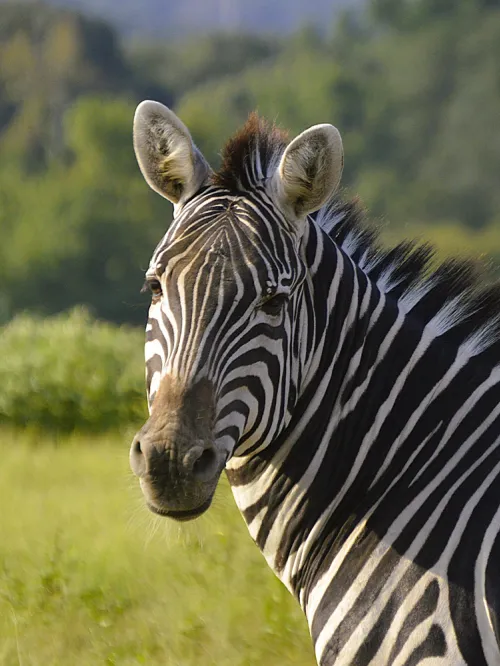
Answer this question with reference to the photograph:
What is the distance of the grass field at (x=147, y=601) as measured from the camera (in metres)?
5.78

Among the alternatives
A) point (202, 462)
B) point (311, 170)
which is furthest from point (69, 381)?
point (202, 462)

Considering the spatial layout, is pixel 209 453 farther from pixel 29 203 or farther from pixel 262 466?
pixel 29 203

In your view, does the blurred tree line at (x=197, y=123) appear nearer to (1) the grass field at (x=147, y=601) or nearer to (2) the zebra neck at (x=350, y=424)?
(1) the grass field at (x=147, y=601)

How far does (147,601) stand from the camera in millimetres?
6703

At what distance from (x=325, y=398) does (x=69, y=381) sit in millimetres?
11700

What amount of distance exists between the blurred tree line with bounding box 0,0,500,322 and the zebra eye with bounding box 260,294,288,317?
40.5m

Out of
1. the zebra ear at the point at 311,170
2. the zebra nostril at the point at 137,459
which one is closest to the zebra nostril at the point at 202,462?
the zebra nostril at the point at 137,459

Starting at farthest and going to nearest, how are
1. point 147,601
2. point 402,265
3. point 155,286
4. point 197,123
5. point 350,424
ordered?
point 197,123 < point 147,601 < point 402,265 < point 350,424 < point 155,286

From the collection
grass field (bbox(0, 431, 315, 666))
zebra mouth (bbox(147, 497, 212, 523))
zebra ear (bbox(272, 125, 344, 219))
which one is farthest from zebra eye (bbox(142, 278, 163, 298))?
grass field (bbox(0, 431, 315, 666))

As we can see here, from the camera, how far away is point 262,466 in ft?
12.7

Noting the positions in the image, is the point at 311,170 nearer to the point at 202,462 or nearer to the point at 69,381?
the point at 202,462

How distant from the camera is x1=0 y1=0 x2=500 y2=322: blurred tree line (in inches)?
2354

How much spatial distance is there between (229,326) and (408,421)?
76cm

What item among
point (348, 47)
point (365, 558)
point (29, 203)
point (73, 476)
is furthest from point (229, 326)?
point (348, 47)
